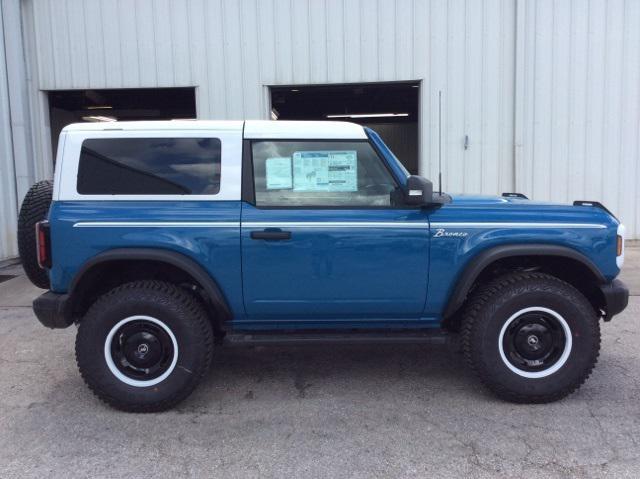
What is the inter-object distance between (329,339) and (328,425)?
560 millimetres

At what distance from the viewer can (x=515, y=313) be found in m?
3.61

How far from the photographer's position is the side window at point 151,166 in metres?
3.66

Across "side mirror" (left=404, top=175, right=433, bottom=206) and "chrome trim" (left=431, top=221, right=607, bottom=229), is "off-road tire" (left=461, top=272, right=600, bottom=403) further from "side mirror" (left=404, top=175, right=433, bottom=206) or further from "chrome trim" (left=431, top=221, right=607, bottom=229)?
"side mirror" (left=404, top=175, right=433, bottom=206)

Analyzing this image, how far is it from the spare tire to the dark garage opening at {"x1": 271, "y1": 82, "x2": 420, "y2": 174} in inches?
241

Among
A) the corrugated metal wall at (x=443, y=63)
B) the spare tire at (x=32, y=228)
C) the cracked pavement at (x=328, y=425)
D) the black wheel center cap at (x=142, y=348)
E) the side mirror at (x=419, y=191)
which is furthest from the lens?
the corrugated metal wall at (x=443, y=63)

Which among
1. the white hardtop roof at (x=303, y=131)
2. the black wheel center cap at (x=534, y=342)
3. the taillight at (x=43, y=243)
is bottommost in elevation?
the black wheel center cap at (x=534, y=342)

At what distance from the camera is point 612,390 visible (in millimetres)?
3896

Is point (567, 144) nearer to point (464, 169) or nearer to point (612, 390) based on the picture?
point (464, 169)

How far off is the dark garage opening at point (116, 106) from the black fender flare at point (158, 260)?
28.2ft

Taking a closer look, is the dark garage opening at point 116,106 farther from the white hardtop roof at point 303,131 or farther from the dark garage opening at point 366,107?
the white hardtop roof at point 303,131

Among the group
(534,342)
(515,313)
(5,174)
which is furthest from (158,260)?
(5,174)

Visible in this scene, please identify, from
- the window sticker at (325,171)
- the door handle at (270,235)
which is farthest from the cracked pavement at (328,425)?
the window sticker at (325,171)

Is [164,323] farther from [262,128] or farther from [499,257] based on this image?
[499,257]

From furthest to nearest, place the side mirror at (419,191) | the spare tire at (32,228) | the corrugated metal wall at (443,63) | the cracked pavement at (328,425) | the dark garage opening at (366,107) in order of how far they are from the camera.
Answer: the dark garage opening at (366,107) < the corrugated metal wall at (443,63) < the spare tire at (32,228) < the side mirror at (419,191) < the cracked pavement at (328,425)
